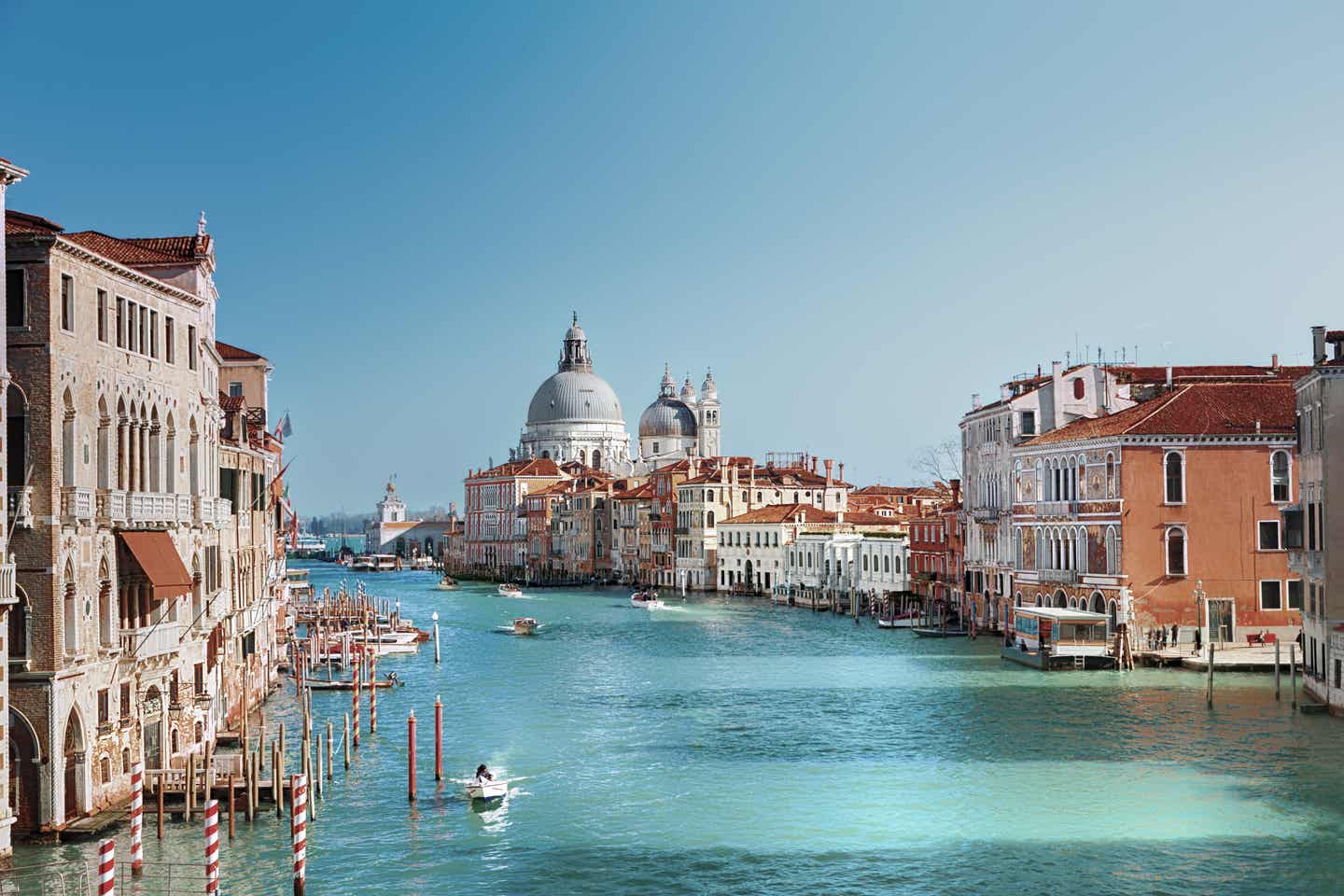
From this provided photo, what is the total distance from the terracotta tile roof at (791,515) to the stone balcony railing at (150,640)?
161 ft

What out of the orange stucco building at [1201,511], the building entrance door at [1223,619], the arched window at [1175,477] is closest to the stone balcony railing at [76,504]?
the orange stucco building at [1201,511]

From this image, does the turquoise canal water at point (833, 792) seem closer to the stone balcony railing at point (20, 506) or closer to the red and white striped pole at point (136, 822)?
the red and white striped pole at point (136, 822)

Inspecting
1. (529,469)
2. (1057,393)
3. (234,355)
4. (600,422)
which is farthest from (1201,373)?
(600,422)

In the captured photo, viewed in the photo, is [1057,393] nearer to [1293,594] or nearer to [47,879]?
[1293,594]

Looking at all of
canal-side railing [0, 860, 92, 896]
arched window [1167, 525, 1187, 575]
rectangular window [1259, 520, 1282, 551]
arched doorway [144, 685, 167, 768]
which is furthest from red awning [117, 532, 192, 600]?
rectangular window [1259, 520, 1282, 551]

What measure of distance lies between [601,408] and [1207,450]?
85027 mm

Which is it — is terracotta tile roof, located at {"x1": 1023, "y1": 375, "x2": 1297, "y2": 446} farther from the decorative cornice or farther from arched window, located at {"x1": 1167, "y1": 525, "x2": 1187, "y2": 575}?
the decorative cornice

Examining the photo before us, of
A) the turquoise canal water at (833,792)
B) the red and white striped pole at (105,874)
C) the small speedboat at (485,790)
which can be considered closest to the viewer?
the red and white striped pole at (105,874)

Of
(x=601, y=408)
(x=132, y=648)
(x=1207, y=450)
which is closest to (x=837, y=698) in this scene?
(x=1207, y=450)

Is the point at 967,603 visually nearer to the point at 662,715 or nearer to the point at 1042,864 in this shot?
the point at 662,715

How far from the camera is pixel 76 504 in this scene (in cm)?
1457

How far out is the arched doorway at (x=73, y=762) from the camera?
48.4ft

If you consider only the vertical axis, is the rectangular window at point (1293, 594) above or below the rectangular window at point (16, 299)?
below

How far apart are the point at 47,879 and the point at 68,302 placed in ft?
17.1
